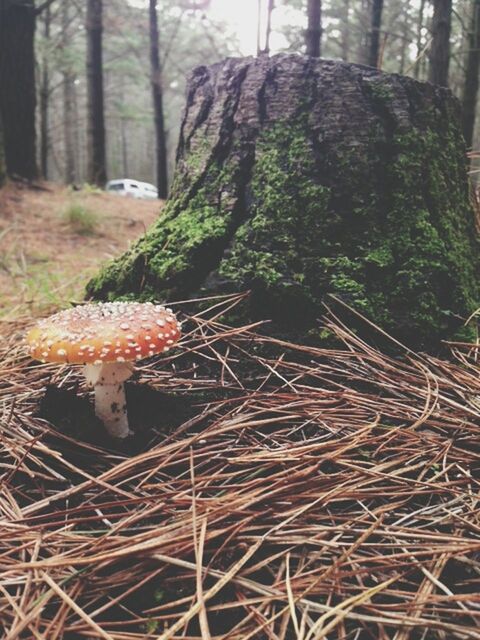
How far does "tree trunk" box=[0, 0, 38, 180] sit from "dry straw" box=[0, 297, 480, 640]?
775 cm

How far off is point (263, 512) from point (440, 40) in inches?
263

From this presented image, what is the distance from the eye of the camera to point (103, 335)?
1429 millimetres

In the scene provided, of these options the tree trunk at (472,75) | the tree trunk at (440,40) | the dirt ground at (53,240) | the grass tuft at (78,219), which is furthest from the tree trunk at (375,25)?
the grass tuft at (78,219)

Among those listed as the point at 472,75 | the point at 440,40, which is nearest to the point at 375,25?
the point at 472,75

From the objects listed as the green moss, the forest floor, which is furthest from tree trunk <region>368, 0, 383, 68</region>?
the forest floor

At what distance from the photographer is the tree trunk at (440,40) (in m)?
5.91

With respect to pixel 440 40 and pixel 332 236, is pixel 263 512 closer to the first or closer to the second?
pixel 332 236

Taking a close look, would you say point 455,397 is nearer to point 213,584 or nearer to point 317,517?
point 317,517

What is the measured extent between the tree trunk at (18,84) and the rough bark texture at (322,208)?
7362 millimetres

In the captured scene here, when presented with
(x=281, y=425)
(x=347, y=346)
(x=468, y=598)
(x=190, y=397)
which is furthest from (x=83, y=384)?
(x=468, y=598)

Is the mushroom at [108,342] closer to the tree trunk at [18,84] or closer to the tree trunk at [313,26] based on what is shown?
the tree trunk at [313,26]

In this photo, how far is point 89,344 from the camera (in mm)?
1404

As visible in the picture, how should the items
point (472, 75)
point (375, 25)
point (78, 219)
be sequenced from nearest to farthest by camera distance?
point (78, 219) < point (472, 75) < point (375, 25)

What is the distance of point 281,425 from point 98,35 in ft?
40.9
